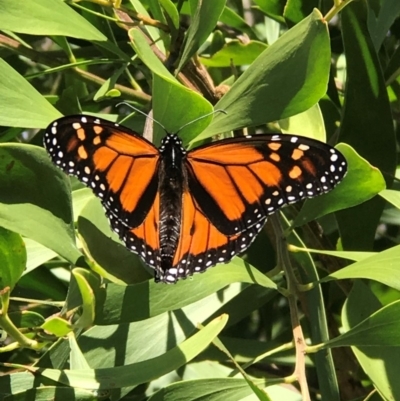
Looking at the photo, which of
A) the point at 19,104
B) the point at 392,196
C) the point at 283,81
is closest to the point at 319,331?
the point at 392,196

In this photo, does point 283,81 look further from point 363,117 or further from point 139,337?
point 139,337

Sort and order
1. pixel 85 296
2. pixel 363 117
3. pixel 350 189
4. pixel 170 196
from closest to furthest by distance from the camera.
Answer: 1. pixel 85 296
2. pixel 350 189
3. pixel 363 117
4. pixel 170 196

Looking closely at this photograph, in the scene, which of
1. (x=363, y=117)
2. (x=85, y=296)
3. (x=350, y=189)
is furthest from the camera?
(x=363, y=117)

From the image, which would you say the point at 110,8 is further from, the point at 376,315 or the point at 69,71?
the point at 376,315

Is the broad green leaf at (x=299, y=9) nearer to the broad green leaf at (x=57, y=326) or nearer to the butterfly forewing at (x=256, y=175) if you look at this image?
the butterfly forewing at (x=256, y=175)

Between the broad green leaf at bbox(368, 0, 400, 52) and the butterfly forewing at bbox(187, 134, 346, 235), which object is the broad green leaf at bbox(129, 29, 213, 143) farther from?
the broad green leaf at bbox(368, 0, 400, 52)

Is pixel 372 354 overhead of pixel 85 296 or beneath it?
beneath
